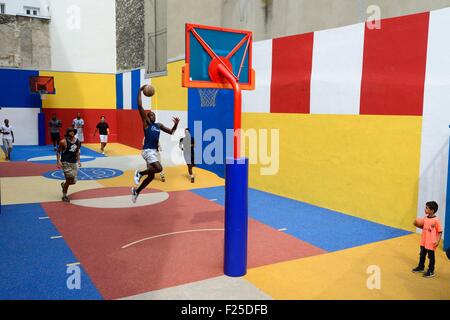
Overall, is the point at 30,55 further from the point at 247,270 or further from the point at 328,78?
the point at 247,270

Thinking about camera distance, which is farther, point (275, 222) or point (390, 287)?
point (275, 222)

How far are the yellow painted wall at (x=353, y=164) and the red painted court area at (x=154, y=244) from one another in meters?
2.24

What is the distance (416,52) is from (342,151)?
259cm

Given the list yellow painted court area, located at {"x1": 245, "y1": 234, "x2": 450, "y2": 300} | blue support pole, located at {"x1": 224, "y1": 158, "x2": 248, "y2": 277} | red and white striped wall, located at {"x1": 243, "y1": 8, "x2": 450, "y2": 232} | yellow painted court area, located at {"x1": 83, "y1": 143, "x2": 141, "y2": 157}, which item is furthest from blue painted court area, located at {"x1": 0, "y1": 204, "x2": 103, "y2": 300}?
yellow painted court area, located at {"x1": 83, "y1": 143, "x2": 141, "y2": 157}

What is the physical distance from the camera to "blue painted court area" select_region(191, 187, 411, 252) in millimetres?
7707

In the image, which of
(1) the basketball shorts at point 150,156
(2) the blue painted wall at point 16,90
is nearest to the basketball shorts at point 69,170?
(1) the basketball shorts at point 150,156

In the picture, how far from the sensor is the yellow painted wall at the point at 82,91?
2377 centimetres

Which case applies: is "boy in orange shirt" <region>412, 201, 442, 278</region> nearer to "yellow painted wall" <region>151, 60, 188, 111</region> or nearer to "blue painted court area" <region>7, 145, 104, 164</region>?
"yellow painted wall" <region>151, 60, 188, 111</region>

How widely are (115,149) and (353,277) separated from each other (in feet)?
57.4

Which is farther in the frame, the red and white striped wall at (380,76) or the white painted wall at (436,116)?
the red and white striped wall at (380,76)

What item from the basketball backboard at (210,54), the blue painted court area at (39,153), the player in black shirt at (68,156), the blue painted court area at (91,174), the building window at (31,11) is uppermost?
the building window at (31,11)

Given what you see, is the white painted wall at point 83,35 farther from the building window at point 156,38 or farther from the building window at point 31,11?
the building window at point 156,38

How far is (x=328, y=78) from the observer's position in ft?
32.7
